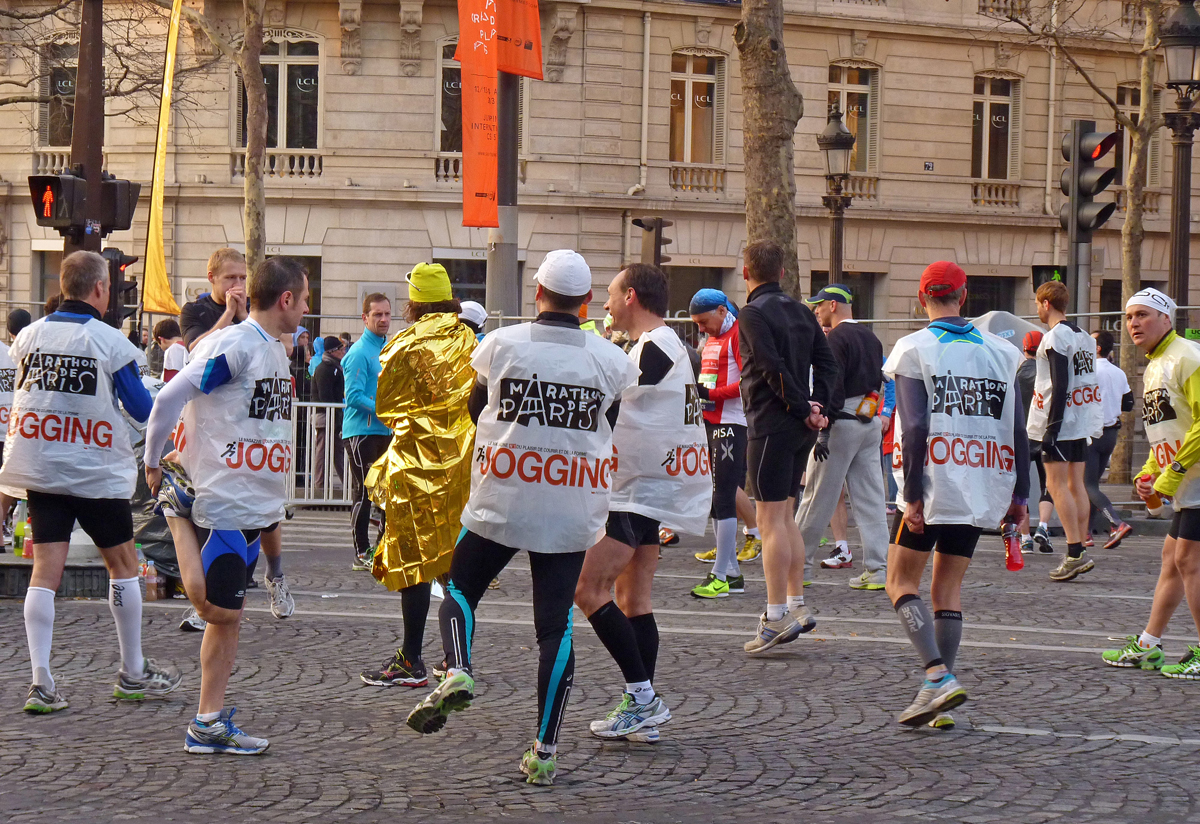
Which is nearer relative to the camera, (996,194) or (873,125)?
(873,125)

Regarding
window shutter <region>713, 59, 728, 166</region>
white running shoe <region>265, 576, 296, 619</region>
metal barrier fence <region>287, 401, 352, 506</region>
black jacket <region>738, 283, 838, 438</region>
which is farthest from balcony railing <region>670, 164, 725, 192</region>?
white running shoe <region>265, 576, 296, 619</region>

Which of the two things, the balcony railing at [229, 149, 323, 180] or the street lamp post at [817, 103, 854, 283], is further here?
the balcony railing at [229, 149, 323, 180]

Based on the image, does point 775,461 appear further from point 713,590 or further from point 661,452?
point 661,452

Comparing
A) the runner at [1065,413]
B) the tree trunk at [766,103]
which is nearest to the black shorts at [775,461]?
the runner at [1065,413]

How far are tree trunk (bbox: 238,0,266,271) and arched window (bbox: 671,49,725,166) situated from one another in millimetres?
8751

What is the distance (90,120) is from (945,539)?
860cm

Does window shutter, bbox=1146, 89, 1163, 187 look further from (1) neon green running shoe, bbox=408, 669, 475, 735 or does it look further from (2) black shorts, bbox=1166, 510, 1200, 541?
(1) neon green running shoe, bbox=408, 669, 475, 735

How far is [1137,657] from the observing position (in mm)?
7633

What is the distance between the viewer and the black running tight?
531 centimetres

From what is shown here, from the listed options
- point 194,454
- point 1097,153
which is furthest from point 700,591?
point 1097,153

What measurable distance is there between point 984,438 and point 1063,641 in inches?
103

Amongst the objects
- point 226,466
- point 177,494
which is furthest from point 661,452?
point 177,494

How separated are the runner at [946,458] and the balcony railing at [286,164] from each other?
23.4 metres

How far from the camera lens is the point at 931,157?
31562 millimetres
